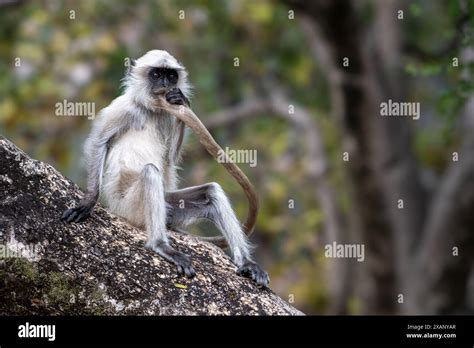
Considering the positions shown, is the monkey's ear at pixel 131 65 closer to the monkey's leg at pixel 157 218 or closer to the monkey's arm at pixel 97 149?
the monkey's arm at pixel 97 149

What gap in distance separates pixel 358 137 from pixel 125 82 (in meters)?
5.19

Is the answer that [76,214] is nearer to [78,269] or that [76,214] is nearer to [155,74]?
[78,269]

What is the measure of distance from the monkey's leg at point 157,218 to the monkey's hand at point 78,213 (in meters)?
0.41

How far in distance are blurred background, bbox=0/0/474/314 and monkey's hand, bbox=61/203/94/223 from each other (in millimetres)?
3445

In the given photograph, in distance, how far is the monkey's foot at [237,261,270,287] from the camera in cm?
522

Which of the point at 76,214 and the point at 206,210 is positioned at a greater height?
the point at 206,210

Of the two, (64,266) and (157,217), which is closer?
(64,266)

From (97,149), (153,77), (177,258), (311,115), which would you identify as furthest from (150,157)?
(311,115)

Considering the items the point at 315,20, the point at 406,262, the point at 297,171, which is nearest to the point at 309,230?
the point at 297,171

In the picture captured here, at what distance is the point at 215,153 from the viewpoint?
5531 millimetres

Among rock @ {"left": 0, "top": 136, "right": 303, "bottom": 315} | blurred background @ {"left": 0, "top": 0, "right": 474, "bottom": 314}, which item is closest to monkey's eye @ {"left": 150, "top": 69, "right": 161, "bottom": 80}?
rock @ {"left": 0, "top": 136, "right": 303, "bottom": 315}

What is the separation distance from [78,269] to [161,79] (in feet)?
6.30

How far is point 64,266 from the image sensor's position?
14.9 feet
